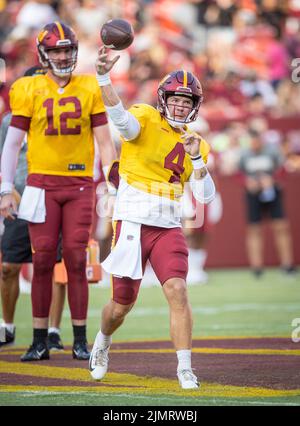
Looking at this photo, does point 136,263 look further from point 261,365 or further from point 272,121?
point 272,121

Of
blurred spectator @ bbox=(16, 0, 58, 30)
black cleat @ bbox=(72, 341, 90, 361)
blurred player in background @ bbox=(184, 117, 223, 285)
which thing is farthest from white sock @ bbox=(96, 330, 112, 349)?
blurred spectator @ bbox=(16, 0, 58, 30)

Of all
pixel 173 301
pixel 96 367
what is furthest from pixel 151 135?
pixel 96 367

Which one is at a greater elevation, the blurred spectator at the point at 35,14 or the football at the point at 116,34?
the blurred spectator at the point at 35,14

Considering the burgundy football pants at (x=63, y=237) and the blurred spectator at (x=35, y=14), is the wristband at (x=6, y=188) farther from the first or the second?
the blurred spectator at (x=35, y=14)

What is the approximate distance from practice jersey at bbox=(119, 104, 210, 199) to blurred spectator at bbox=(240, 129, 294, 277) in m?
8.67

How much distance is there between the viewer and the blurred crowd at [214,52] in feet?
52.3

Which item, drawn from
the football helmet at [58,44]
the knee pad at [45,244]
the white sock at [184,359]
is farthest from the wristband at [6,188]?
the white sock at [184,359]

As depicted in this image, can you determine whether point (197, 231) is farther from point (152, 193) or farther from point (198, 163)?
point (198, 163)

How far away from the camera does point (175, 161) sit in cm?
617

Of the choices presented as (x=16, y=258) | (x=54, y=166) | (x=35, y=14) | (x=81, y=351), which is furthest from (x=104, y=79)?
(x=35, y=14)

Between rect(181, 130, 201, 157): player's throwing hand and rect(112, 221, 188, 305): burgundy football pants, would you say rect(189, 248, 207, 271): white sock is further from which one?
rect(181, 130, 201, 157): player's throwing hand

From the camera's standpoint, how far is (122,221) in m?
6.12

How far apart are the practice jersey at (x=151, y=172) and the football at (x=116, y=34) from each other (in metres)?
0.40

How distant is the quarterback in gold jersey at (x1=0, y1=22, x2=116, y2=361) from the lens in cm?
713
